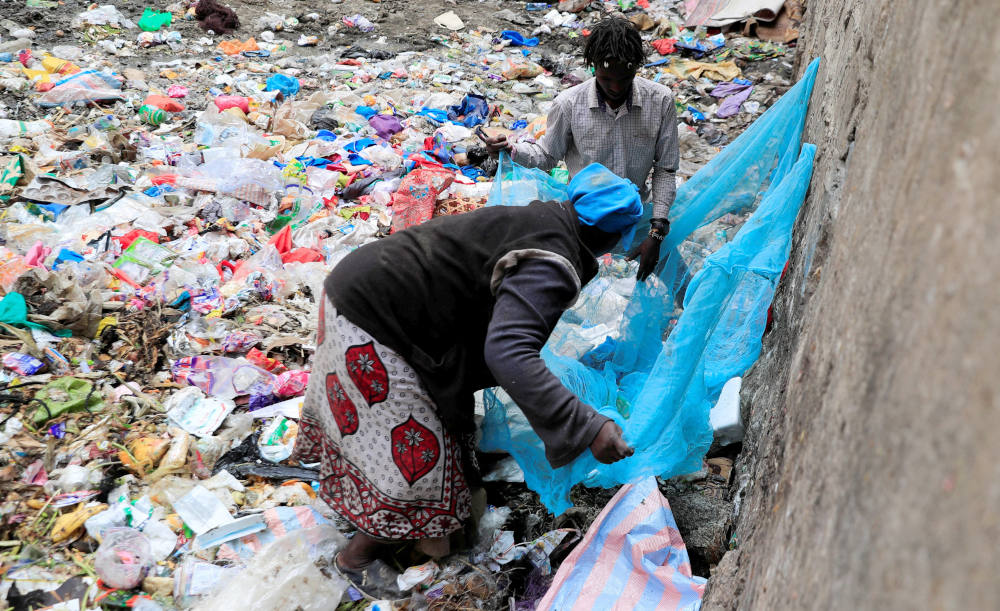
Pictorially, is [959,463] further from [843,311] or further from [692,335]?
[692,335]

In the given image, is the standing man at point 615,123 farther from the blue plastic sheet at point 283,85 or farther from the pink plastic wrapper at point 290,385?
the blue plastic sheet at point 283,85

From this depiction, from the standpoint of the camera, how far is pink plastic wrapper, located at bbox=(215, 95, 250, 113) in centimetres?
592

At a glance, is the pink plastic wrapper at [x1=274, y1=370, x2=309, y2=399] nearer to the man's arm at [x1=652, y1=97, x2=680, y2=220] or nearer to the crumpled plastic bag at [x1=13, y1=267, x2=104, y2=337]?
the crumpled plastic bag at [x1=13, y1=267, x2=104, y2=337]

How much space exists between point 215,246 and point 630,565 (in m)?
3.07

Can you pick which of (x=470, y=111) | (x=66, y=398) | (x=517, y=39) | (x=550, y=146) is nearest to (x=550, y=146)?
(x=550, y=146)

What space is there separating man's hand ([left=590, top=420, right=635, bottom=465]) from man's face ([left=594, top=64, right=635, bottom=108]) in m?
1.77

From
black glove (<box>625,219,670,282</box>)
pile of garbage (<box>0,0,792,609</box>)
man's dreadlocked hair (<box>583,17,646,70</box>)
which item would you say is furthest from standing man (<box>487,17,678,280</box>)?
pile of garbage (<box>0,0,792,609</box>)

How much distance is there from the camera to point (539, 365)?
1.78m

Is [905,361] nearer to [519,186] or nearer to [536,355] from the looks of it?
[536,355]

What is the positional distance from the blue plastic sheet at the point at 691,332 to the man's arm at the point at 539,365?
0.36m

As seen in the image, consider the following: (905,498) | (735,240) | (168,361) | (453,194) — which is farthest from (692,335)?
(453,194)

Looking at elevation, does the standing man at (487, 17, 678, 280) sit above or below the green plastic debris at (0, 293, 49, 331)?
above

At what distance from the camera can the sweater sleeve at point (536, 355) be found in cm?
177

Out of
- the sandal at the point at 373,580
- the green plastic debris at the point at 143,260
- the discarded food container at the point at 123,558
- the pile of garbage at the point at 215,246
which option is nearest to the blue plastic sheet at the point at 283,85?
the pile of garbage at the point at 215,246
